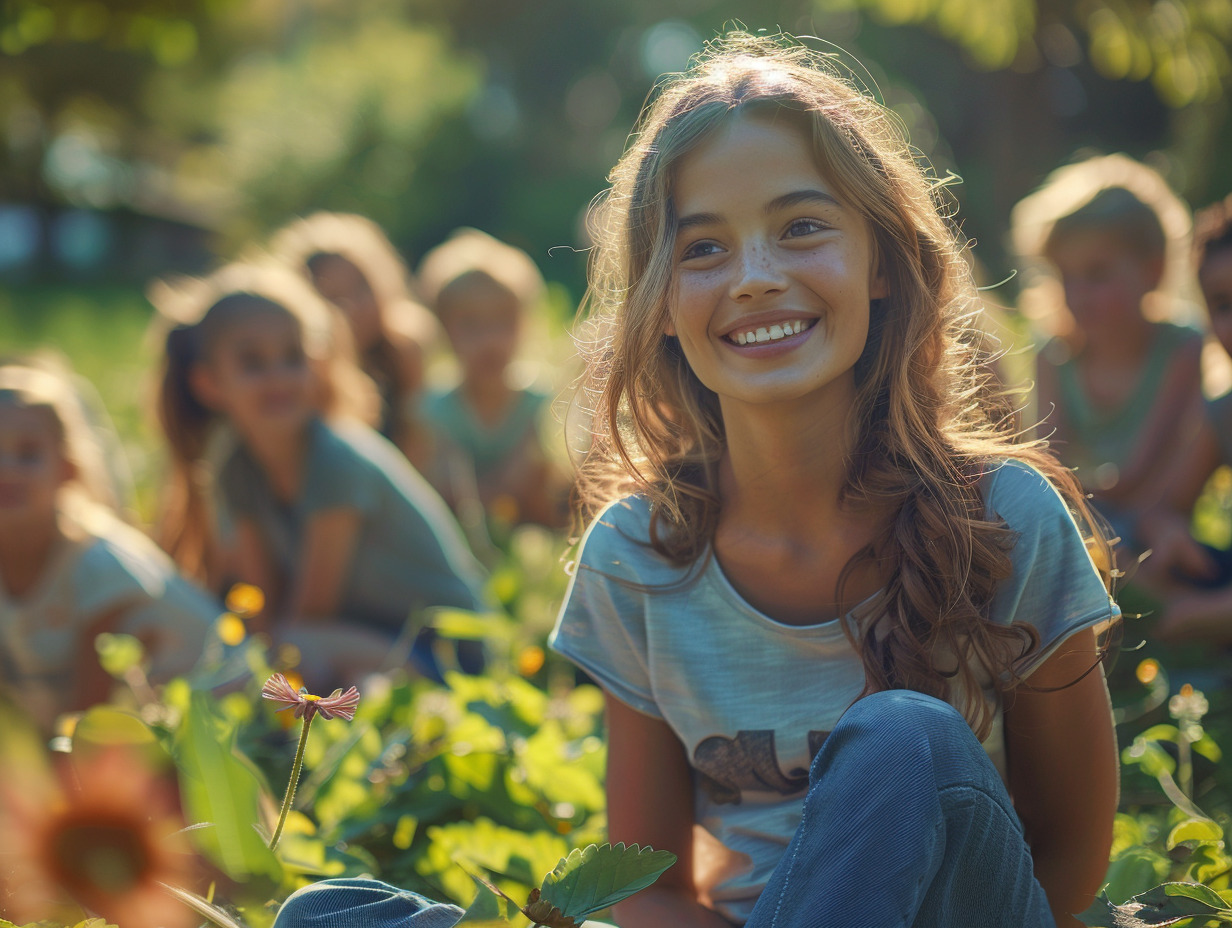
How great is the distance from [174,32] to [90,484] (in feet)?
14.5

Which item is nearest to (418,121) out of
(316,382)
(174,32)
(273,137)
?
(273,137)

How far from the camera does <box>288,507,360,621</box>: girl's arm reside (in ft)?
10.8

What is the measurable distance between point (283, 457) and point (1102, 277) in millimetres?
2516

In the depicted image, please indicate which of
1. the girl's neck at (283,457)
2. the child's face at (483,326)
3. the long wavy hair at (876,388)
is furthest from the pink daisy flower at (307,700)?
the child's face at (483,326)

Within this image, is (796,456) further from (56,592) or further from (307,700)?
(56,592)

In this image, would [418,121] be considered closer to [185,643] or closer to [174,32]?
[174,32]

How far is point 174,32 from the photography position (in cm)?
663

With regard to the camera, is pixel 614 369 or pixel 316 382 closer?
pixel 614 369

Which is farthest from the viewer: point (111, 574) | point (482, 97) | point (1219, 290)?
point (482, 97)

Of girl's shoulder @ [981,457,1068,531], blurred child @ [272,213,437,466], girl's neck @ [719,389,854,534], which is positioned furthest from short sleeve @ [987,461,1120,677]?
blurred child @ [272,213,437,466]

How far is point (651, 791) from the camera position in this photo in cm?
170

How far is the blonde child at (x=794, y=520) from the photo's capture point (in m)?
1.51

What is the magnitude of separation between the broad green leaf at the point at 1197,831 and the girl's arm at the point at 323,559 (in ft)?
7.51

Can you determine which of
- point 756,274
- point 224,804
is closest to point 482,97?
point 756,274
